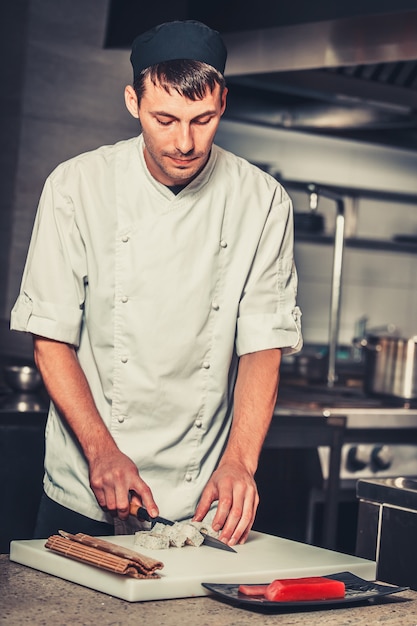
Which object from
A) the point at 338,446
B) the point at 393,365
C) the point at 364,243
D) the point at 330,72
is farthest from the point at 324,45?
the point at 364,243

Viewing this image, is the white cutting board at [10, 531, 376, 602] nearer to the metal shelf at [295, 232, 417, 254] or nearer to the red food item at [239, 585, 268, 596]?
the red food item at [239, 585, 268, 596]

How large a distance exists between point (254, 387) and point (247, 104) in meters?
3.07

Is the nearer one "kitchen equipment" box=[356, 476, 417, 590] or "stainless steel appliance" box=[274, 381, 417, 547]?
"kitchen equipment" box=[356, 476, 417, 590]

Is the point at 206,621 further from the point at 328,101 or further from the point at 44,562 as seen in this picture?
the point at 328,101

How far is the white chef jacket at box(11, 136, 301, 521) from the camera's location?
186 cm

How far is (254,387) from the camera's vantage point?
6.07 ft

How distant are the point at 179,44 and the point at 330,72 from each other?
1.86 m

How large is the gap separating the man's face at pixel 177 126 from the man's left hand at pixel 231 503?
20.1 inches

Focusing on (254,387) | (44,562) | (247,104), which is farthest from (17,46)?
(44,562)

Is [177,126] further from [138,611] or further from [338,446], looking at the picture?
[338,446]

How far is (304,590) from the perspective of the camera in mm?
1226

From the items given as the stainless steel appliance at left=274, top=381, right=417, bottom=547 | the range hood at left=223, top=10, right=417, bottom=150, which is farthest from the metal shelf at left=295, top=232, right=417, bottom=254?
the stainless steel appliance at left=274, top=381, right=417, bottom=547

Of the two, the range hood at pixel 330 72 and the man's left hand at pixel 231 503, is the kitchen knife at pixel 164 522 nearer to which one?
the man's left hand at pixel 231 503

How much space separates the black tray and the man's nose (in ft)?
2.38
